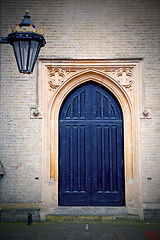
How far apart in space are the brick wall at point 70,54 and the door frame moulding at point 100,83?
0.54 ft

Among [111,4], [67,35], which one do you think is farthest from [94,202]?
[111,4]

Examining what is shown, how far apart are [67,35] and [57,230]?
15.5ft

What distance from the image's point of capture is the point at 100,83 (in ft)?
24.3

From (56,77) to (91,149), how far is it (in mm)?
2096

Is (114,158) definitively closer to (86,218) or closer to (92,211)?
(92,211)

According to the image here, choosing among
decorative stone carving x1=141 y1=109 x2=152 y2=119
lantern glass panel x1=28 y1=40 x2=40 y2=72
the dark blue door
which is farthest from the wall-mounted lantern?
decorative stone carving x1=141 y1=109 x2=152 y2=119

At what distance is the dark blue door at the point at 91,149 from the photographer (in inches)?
284

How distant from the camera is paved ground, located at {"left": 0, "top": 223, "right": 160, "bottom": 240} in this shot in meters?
5.58

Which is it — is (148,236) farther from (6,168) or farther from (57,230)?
(6,168)

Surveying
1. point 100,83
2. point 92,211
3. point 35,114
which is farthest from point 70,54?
point 92,211

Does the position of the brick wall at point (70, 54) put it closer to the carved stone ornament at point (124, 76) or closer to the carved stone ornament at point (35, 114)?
the carved stone ornament at point (35, 114)

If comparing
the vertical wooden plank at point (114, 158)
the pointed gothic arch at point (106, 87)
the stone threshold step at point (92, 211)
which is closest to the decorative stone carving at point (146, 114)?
the pointed gothic arch at point (106, 87)

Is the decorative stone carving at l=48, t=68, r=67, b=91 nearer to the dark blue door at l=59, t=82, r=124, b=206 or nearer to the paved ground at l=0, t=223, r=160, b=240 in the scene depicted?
the dark blue door at l=59, t=82, r=124, b=206

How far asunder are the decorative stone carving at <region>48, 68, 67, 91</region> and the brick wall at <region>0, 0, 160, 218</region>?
365 mm
